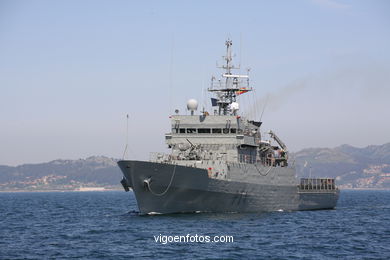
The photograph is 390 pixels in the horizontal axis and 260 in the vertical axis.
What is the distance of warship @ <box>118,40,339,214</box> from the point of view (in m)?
36.8

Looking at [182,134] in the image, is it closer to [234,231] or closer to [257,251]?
[234,231]

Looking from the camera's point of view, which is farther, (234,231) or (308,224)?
(308,224)

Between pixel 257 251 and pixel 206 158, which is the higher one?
pixel 206 158

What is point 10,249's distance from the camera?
1073 inches

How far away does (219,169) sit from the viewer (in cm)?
3909

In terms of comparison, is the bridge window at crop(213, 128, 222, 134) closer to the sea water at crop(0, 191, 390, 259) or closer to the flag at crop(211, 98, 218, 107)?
the flag at crop(211, 98, 218, 107)

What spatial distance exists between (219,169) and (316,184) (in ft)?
63.3

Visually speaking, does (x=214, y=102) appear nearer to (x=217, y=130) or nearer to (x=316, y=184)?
(x=217, y=130)

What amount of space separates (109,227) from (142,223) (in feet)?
6.53

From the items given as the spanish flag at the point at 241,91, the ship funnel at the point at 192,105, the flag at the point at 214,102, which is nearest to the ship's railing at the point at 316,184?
the spanish flag at the point at 241,91

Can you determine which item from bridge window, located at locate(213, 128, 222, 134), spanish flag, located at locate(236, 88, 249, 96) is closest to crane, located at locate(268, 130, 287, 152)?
spanish flag, located at locate(236, 88, 249, 96)

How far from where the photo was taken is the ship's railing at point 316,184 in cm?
5476

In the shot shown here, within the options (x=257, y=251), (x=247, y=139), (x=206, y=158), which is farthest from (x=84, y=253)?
(x=247, y=139)

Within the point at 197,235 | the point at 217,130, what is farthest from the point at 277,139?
the point at 197,235
